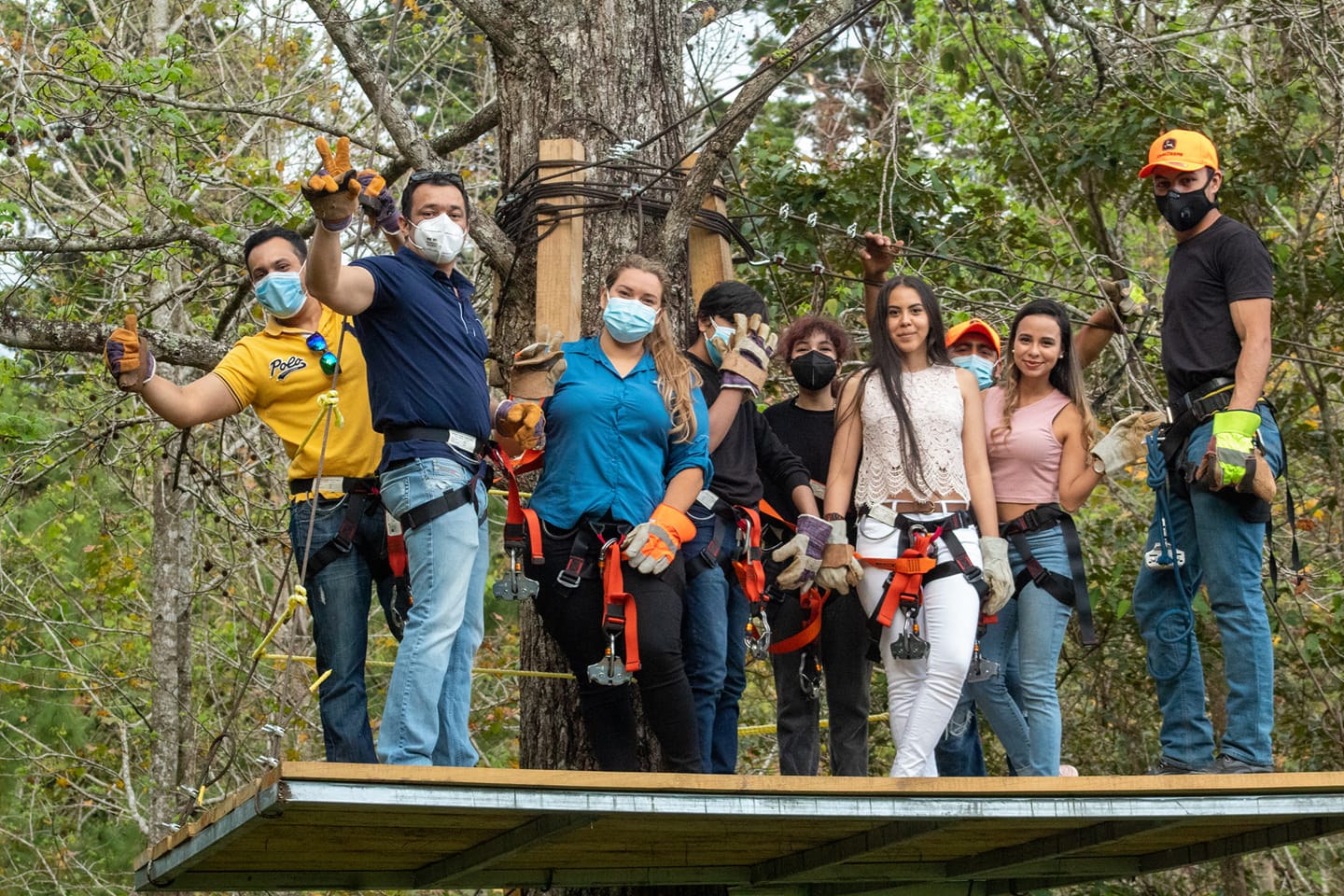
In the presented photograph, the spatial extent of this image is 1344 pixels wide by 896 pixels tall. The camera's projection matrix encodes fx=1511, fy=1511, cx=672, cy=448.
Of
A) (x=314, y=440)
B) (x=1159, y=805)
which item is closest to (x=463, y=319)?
(x=314, y=440)

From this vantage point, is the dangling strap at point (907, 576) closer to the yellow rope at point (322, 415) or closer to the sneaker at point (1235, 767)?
the sneaker at point (1235, 767)

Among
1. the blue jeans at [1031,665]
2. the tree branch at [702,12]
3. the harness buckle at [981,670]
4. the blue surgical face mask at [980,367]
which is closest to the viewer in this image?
the harness buckle at [981,670]

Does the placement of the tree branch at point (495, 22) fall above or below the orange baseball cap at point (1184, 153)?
above

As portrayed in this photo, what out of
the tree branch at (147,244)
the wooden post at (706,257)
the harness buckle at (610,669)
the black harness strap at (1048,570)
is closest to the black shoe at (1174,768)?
the black harness strap at (1048,570)

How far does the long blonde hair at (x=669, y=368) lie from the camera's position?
15.5 ft

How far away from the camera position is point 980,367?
570 cm

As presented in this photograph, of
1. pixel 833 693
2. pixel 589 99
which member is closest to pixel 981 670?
pixel 833 693

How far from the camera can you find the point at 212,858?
14.9 feet

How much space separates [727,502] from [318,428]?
Answer: 1.35 m

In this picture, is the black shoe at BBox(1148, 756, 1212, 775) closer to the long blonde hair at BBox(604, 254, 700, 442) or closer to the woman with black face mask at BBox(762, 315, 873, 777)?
the woman with black face mask at BBox(762, 315, 873, 777)

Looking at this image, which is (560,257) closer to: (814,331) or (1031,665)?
(814,331)

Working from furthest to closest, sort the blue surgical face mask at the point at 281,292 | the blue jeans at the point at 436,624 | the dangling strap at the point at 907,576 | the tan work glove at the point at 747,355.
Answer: the tan work glove at the point at 747,355 < the dangling strap at the point at 907,576 < the blue surgical face mask at the point at 281,292 < the blue jeans at the point at 436,624

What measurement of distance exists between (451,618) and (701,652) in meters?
0.91

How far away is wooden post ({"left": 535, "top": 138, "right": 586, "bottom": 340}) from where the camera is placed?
5.44 metres
